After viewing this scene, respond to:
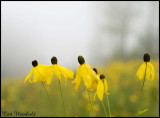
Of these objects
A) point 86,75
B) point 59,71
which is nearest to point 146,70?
point 86,75

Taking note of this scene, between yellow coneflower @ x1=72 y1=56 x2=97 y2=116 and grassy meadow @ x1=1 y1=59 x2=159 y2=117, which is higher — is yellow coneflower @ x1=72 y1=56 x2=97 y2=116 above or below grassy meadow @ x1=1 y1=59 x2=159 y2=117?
above

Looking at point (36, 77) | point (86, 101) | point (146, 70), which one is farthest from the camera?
point (86, 101)

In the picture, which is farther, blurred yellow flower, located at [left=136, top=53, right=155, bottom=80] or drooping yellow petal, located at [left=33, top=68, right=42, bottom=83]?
blurred yellow flower, located at [left=136, top=53, right=155, bottom=80]

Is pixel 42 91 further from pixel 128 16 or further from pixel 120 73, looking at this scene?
pixel 128 16

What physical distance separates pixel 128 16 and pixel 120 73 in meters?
12.0

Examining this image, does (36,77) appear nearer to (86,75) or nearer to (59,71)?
(59,71)

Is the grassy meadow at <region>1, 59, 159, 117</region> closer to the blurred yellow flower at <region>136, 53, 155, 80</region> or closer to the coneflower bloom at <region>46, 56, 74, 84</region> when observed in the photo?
the blurred yellow flower at <region>136, 53, 155, 80</region>

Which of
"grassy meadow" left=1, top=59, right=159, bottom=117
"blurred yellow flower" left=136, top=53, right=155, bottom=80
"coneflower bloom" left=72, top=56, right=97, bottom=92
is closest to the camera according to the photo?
"coneflower bloom" left=72, top=56, right=97, bottom=92

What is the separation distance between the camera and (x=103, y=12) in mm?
16844

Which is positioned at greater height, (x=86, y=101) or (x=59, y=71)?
(x=59, y=71)

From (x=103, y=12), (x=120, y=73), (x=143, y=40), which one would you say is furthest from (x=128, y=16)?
(x=120, y=73)

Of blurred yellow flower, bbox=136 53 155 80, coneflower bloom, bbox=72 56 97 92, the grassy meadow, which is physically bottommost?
the grassy meadow

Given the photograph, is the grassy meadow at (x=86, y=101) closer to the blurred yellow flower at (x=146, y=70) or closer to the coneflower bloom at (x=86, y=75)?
the blurred yellow flower at (x=146, y=70)

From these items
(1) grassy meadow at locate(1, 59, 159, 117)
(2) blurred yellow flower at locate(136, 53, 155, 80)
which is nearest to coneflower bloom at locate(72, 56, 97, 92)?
(2) blurred yellow flower at locate(136, 53, 155, 80)
